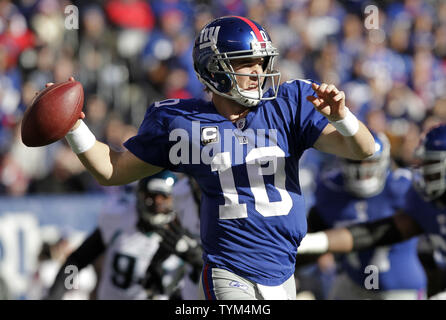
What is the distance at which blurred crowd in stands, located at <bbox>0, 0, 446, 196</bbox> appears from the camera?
28.1ft

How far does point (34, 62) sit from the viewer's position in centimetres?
933

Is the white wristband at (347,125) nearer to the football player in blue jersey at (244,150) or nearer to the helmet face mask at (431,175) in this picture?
the football player in blue jersey at (244,150)

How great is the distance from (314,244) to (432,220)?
0.84 meters

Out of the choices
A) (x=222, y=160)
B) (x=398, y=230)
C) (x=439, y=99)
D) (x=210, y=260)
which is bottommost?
(x=439, y=99)

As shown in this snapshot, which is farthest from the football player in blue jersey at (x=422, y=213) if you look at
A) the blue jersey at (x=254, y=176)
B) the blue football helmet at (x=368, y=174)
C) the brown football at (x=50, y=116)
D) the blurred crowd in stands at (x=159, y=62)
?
the blurred crowd in stands at (x=159, y=62)

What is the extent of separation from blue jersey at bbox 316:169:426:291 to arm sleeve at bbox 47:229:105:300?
1.55 m

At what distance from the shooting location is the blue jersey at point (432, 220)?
4.34m

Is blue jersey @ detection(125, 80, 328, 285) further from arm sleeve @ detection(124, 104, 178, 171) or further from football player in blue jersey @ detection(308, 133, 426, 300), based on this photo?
football player in blue jersey @ detection(308, 133, 426, 300)

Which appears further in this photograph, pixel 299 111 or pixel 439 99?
pixel 439 99

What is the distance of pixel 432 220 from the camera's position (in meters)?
4.35

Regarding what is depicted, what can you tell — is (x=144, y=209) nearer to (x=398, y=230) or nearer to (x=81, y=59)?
(x=398, y=230)

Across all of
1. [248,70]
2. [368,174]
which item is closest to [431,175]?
[368,174]

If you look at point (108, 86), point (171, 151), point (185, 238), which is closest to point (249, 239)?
point (171, 151)

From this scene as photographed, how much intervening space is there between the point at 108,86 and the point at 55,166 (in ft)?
4.79
